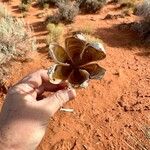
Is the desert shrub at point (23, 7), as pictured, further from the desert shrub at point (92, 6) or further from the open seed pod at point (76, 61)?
the open seed pod at point (76, 61)

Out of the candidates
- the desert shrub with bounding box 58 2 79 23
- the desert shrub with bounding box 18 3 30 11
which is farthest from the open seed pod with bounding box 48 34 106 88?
the desert shrub with bounding box 18 3 30 11

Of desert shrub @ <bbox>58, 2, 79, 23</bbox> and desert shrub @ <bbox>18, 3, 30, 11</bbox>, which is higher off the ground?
desert shrub @ <bbox>58, 2, 79, 23</bbox>

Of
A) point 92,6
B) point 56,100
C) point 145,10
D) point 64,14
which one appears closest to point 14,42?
point 64,14

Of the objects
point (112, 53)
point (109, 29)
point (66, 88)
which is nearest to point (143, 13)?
point (109, 29)

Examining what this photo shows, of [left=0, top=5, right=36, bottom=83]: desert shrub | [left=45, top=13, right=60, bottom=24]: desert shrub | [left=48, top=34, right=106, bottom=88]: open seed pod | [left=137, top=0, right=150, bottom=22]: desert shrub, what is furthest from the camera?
[left=45, top=13, right=60, bottom=24]: desert shrub

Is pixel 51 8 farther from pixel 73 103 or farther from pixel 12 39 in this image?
pixel 73 103

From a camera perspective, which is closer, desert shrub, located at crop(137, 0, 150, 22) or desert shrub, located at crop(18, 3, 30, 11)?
desert shrub, located at crop(137, 0, 150, 22)

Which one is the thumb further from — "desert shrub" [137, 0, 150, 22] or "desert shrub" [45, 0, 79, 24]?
"desert shrub" [45, 0, 79, 24]

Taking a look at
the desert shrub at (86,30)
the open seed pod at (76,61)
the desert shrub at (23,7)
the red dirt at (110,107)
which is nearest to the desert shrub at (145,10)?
the red dirt at (110,107)
